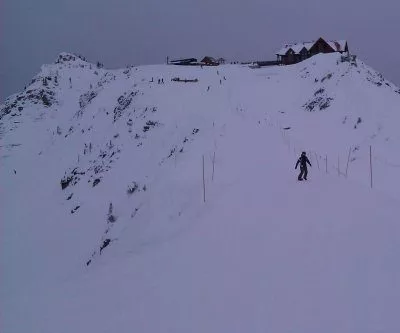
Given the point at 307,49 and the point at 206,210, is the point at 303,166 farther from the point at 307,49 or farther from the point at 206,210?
the point at 307,49

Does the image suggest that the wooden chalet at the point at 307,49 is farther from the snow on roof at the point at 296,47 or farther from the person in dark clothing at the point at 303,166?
the person in dark clothing at the point at 303,166

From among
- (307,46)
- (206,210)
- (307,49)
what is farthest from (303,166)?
(307,46)

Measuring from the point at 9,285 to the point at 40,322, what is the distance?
22.4 feet

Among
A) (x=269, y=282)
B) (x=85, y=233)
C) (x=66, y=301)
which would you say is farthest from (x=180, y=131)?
(x=269, y=282)

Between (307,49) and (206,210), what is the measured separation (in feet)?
180

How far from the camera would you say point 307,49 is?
64750mm

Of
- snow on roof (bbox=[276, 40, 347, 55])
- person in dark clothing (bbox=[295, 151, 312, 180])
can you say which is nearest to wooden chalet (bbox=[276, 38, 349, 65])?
snow on roof (bbox=[276, 40, 347, 55])

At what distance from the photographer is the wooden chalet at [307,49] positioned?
6372 centimetres

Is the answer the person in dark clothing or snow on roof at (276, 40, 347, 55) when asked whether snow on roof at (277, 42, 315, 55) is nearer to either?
snow on roof at (276, 40, 347, 55)

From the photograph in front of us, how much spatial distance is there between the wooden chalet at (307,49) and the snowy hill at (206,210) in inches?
692

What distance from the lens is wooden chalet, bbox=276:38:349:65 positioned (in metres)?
63.7

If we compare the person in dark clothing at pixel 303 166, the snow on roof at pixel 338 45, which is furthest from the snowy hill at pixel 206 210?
the snow on roof at pixel 338 45

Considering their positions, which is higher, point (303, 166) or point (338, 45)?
point (338, 45)

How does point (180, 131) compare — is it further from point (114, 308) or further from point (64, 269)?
point (114, 308)
